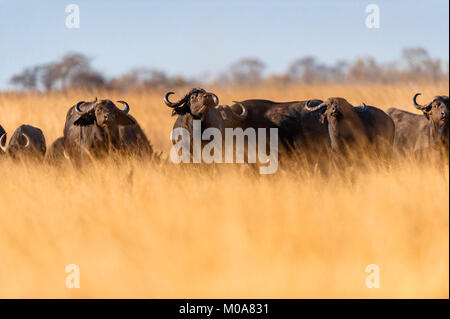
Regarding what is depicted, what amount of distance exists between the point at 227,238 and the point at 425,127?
20.8 feet

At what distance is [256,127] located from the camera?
9.98 meters

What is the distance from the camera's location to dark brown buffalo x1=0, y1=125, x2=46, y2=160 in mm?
10516

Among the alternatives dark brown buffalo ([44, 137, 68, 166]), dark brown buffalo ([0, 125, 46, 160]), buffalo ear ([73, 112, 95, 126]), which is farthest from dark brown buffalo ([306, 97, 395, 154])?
dark brown buffalo ([0, 125, 46, 160])

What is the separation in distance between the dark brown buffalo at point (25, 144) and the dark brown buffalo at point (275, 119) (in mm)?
2558

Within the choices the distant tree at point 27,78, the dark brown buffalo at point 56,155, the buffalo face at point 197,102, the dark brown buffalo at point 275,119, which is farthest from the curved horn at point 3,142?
the distant tree at point 27,78

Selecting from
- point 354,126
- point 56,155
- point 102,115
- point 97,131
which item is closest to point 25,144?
point 56,155

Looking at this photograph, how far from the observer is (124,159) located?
9.01 m

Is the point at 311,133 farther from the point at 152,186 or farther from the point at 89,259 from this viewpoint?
the point at 89,259

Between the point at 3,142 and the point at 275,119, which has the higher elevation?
the point at 275,119

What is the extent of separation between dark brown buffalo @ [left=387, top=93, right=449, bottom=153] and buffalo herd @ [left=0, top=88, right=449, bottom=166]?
0.01 m

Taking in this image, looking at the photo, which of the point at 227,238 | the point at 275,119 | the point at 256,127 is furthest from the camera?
the point at 275,119

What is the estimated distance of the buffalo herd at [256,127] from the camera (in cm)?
917

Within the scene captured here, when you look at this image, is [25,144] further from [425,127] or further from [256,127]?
[425,127]
